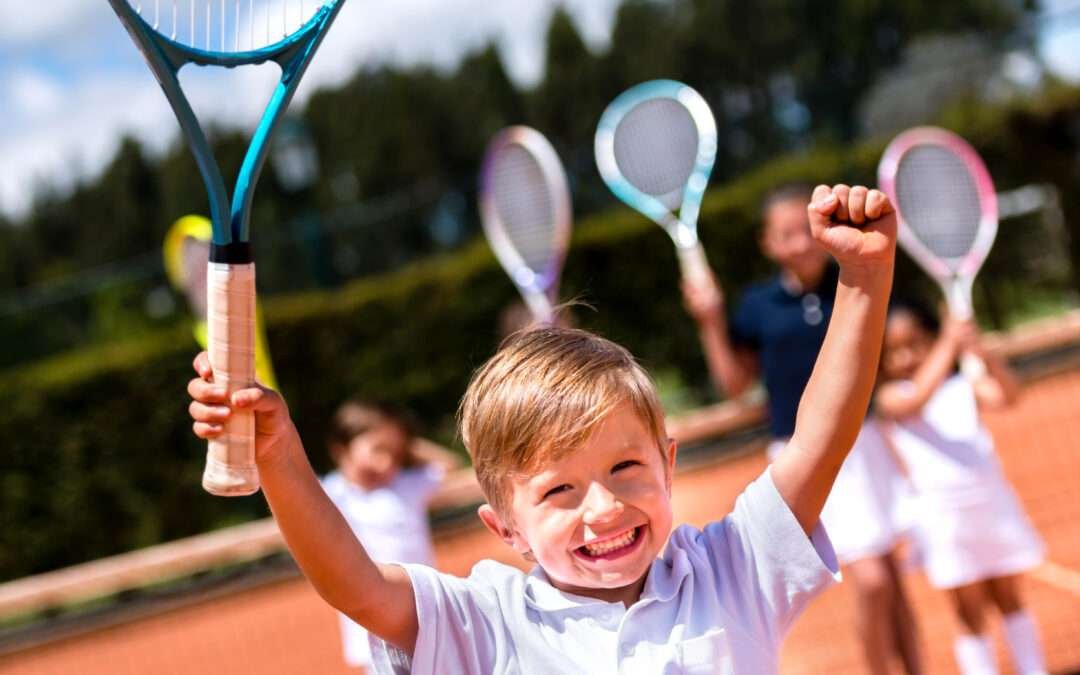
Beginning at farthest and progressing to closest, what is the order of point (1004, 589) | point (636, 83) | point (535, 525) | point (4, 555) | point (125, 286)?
point (636, 83)
point (125, 286)
point (4, 555)
point (1004, 589)
point (535, 525)

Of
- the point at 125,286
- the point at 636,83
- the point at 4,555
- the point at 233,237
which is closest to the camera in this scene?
the point at 233,237

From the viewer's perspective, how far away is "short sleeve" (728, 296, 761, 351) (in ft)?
15.1

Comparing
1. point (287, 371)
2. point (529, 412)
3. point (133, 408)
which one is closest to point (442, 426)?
point (287, 371)

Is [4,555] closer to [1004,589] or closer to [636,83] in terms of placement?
[1004,589]

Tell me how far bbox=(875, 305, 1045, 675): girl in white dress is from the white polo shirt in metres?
2.42

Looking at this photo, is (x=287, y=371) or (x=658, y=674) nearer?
(x=658, y=674)

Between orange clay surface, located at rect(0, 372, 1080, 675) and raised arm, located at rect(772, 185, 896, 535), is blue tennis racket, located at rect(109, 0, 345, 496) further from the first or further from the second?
orange clay surface, located at rect(0, 372, 1080, 675)

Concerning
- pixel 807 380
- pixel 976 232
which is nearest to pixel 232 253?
pixel 807 380

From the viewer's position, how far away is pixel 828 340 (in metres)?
1.84

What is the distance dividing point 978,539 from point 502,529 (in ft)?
8.51

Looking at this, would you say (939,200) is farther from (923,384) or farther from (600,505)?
(600,505)

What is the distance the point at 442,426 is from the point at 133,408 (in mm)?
2799

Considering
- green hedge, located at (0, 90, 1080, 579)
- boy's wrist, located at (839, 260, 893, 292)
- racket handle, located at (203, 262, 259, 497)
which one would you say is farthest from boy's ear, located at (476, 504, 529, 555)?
green hedge, located at (0, 90, 1080, 579)

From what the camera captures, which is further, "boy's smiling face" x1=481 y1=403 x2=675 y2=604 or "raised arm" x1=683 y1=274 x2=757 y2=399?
"raised arm" x1=683 y1=274 x2=757 y2=399
